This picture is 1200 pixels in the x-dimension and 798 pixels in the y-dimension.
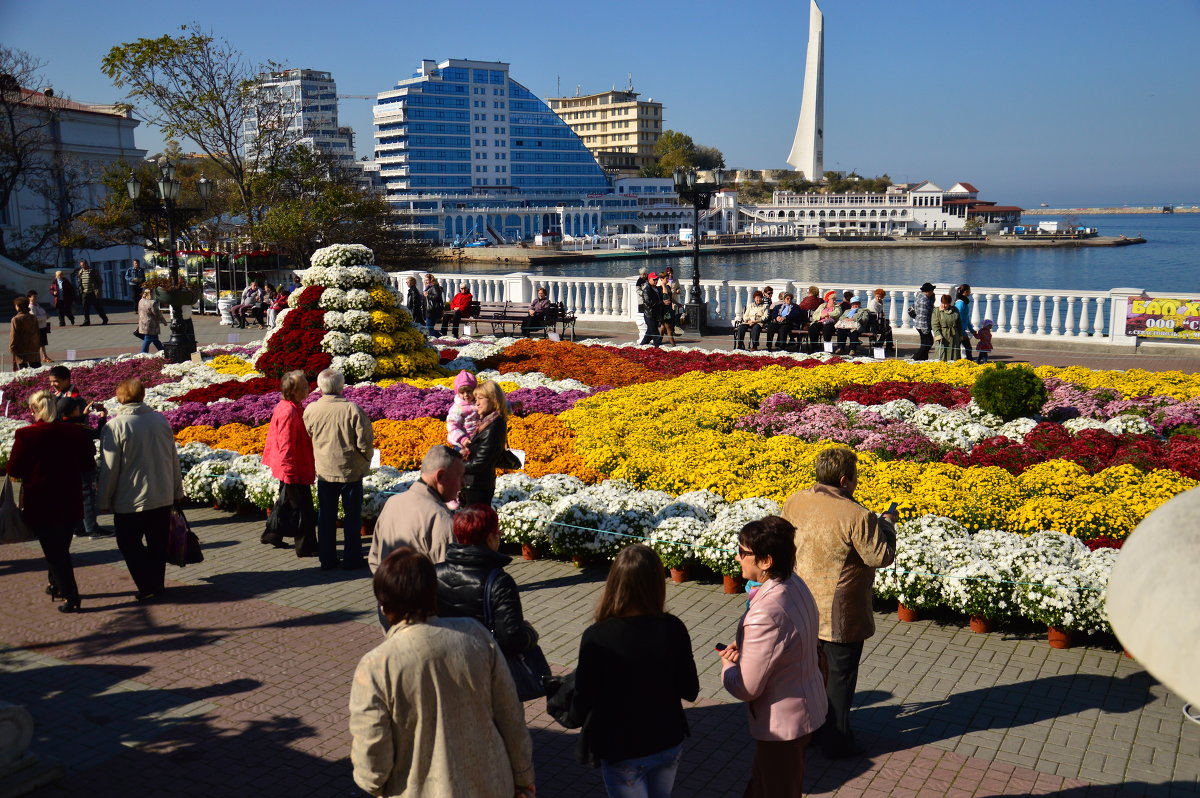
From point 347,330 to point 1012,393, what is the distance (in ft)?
32.9

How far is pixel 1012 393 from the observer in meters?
12.1

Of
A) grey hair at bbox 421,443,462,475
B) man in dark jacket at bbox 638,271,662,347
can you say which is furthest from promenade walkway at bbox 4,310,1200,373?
grey hair at bbox 421,443,462,475

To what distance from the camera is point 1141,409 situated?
11.9 meters

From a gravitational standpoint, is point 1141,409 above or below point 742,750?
above

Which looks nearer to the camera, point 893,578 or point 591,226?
point 893,578

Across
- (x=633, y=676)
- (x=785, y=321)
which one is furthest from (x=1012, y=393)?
(x=633, y=676)

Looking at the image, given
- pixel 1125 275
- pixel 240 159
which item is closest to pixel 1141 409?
pixel 240 159

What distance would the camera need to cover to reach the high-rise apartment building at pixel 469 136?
595 feet

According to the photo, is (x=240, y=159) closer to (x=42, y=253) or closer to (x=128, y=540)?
(x=42, y=253)

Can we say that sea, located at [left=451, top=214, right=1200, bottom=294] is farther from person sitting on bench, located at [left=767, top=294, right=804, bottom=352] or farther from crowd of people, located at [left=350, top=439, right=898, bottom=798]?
crowd of people, located at [left=350, top=439, right=898, bottom=798]

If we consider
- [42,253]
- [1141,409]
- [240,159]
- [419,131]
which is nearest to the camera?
[1141,409]

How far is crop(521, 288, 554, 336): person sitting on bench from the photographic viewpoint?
22.7 metres

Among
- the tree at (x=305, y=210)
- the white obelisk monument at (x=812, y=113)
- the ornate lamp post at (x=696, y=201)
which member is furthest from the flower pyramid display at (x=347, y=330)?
the white obelisk monument at (x=812, y=113)

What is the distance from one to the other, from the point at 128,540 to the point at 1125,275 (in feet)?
341
